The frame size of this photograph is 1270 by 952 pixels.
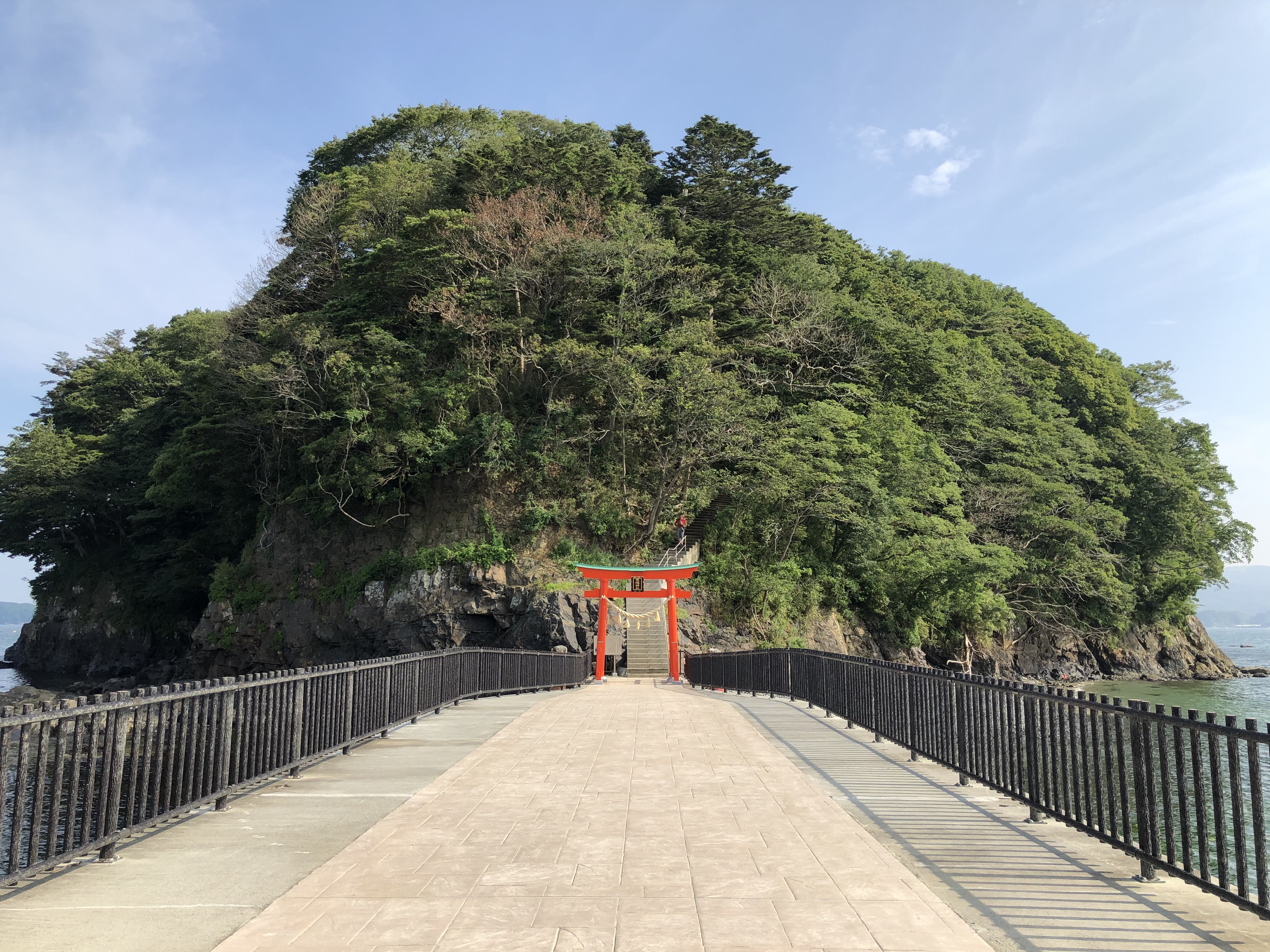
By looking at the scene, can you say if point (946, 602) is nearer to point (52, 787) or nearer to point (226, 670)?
point (226, 670)

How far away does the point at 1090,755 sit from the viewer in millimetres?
7738

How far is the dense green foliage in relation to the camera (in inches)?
1328

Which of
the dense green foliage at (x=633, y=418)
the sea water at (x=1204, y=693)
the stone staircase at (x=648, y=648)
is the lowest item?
the sea water at (x=1204, y=693)

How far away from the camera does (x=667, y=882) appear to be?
15.2ft

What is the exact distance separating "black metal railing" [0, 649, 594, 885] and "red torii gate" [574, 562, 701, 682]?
61.3 feet

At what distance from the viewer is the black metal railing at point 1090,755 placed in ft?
13.7

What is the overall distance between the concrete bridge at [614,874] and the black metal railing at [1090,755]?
0.67 ft

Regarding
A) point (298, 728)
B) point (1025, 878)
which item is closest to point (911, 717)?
point (1025, 878)

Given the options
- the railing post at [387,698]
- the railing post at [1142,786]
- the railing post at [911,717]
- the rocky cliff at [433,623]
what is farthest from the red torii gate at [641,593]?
the railing post at [1142,786]

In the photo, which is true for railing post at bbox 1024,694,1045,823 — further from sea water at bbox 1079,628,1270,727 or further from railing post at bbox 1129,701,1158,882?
sea water at bbox 1079,628,1270,727

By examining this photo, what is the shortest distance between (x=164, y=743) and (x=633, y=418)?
29074 millimetres

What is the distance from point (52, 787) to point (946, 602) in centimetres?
3628

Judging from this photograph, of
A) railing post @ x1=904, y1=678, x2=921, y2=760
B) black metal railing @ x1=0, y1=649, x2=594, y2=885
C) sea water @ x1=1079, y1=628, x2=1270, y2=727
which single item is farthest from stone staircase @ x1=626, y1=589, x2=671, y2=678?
railing post @ x1=904, y1=678, x2=921, y2=760

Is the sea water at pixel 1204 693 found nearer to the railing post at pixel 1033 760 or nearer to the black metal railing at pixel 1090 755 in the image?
the black metal railing at pixel 1090 755
